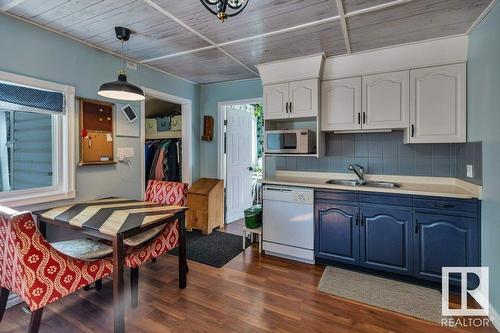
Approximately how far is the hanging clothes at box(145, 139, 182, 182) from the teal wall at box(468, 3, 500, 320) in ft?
11.9

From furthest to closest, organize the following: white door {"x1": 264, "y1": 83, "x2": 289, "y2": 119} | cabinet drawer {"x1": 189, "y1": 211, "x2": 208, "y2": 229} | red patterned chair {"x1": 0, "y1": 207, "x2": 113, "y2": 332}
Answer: cabinet drawer {"x1": 189, "y1": 211, "x2": 208, "y2": 229}, white door {"x1": 264, "y1": 83, "x2": 289, "y2": 119}, red patterned chair {"x1": 0, "y1": 207, "x2": 113, "y2": 332}

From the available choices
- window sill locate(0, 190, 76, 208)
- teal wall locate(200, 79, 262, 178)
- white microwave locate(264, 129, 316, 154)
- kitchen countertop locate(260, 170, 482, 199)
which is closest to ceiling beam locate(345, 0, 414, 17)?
white microwave locate(264, 129, 316, 154)

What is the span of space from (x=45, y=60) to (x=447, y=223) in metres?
3.80

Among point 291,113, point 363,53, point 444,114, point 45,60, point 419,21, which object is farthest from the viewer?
point 291,113

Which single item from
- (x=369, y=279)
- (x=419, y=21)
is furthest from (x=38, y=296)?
(x=419, y=21)

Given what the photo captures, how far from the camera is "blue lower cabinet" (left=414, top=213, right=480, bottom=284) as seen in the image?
2107mm

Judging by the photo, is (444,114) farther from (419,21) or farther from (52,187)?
(52,187)

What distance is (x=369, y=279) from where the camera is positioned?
2.46 m

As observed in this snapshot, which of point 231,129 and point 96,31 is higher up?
point 96,31

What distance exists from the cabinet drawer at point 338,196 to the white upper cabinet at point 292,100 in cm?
88

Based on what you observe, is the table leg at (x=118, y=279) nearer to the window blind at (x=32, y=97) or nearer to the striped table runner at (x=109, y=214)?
the striped table runner at (x=109, y=214)

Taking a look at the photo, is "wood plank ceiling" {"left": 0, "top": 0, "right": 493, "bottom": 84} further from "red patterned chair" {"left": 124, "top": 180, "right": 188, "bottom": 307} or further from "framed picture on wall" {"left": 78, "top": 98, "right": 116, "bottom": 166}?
"red patterned chair" {"left": 124, "top": 180, "right": 188, "bottom": 307}

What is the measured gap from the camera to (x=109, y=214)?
207cm

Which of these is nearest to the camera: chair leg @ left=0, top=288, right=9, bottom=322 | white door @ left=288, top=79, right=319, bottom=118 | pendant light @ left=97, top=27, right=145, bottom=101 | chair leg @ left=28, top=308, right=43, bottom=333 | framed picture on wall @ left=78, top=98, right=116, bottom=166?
chair leg @ left=28, top=308, right=43, bottom=333
